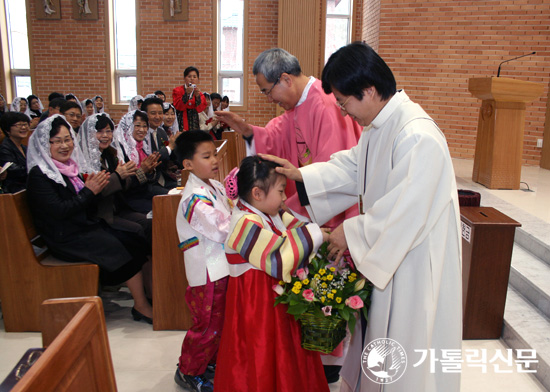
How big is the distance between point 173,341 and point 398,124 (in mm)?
Answer: 2145

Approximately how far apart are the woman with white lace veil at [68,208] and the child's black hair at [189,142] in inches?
34.8

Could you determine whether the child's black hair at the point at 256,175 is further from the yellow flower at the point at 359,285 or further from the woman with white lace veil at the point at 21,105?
the woman with white lace veil at the point at 21,105

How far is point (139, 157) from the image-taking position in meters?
4.62

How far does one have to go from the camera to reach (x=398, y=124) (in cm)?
179

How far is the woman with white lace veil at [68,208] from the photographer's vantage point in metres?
3.04

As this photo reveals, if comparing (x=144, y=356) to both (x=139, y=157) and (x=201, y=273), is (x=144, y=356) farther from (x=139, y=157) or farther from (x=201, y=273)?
(x=139, y=157)

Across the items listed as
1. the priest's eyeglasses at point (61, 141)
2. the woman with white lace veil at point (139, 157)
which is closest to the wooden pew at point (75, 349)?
the priest's eyeglasses at point (61, 141)

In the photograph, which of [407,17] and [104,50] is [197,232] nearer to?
[407,17]

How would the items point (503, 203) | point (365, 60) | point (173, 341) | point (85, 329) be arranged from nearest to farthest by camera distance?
point (85, 329) < point (365, 60) < point (173, 341) < point (503, 203)

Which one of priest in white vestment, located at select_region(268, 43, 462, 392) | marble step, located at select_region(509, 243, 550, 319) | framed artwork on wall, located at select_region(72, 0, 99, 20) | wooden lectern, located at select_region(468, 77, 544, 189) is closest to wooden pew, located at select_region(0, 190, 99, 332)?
priest in white vestment, located at select_region(268, 43, 462, 392)

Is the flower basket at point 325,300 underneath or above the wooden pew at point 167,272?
above

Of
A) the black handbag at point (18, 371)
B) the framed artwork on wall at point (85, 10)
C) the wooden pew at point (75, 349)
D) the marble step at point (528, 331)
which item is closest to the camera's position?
the wooden pew at point (75, 349)

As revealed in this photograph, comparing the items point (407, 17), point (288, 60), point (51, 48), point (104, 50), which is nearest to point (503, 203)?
point (288, 60)

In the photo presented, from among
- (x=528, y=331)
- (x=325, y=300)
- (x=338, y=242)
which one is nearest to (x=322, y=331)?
(x=325, y=300)
